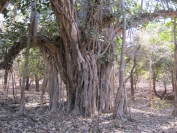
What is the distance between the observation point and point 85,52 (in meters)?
5.93

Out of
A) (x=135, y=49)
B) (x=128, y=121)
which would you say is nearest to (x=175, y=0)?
(x=128, y=121)

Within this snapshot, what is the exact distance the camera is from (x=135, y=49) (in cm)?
1256

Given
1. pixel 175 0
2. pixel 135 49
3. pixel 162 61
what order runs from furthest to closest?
1. pixel 162 61
2. pixel 135 49
3. pixel 175 0

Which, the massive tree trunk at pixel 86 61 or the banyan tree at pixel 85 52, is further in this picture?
the massive tree trunk at pixel 86 61

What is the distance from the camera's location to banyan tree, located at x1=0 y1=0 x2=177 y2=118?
5.64 metres

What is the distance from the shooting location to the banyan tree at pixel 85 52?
18.5 feet

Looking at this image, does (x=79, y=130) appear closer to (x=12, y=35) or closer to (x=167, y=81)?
(x=12, y=35)

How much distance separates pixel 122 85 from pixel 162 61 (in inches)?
353

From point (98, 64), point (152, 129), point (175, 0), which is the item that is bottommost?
point (152, 129)

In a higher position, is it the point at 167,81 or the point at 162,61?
the point at 162,61

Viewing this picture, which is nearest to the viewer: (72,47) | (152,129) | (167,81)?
(152,129)

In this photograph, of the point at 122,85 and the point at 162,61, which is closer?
the point at 122,85

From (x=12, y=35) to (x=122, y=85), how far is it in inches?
120

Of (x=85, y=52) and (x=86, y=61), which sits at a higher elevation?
(x=85, y=52)
